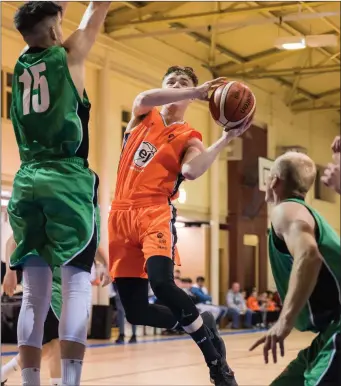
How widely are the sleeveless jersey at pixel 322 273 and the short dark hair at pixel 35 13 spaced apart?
1410 millimetres

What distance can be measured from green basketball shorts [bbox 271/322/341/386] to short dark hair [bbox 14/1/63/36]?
186 centimetres

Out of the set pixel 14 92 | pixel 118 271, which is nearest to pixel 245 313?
pixel 118 271

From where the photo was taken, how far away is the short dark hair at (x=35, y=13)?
3924mm

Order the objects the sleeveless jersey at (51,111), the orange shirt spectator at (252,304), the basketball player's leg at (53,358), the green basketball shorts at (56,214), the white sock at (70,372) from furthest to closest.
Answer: the orange shirt spectator at (252,304) → the basketball player's leg at (53,358) → the sleeveless jersey at (51,111) → the green basketball shorts at (56,214) → the white sock at (70,372)

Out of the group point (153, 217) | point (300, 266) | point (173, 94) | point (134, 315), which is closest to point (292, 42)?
point (153, 217)

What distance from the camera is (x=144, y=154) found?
5387mm

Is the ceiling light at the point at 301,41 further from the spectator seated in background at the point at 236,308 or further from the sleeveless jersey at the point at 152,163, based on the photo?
the sleeveless jersey at the point at 152,163

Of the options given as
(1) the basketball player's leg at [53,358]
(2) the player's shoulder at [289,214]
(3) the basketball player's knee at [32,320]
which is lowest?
(1) the basketball player's leg at [53,358]

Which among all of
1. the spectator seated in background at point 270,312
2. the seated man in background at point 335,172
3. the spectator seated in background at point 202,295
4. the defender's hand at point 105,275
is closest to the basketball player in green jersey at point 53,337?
the defender's hand at point 105,275

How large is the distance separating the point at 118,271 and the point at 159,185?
0.59 m

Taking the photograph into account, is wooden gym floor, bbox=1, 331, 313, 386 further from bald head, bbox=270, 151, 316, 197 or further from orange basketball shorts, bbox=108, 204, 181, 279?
bald head, bbox=270, 151, 316, 197

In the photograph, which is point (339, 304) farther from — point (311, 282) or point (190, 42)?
point (190, 42)

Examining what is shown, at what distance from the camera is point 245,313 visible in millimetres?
21578

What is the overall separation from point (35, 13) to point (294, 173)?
4.54ft
